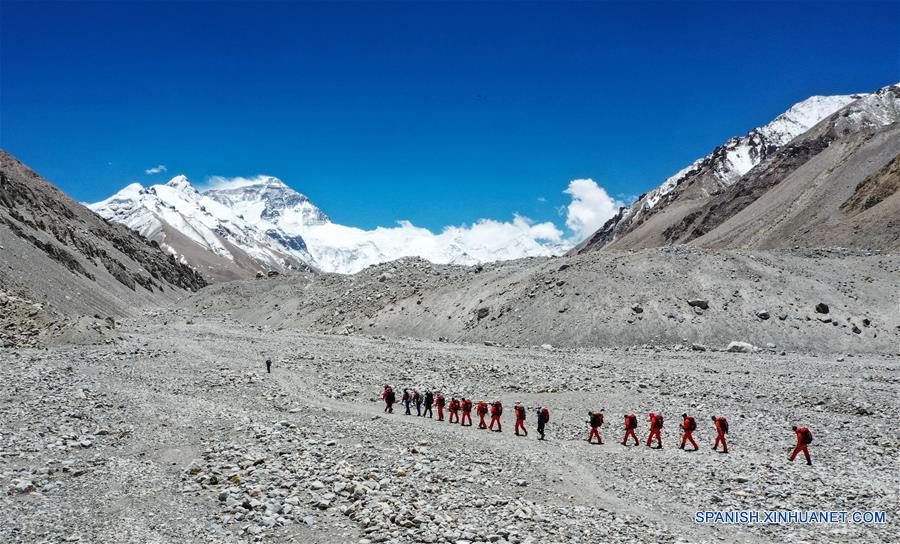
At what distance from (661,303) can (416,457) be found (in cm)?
3757

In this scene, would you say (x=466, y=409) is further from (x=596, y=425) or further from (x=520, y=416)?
(x=596, y=425)

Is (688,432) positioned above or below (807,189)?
below

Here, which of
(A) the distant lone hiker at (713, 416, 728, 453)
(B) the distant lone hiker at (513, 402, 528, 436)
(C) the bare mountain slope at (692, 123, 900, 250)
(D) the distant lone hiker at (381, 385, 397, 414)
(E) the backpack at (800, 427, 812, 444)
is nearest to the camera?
(E) the backpack at (800, 427, 812, 444)

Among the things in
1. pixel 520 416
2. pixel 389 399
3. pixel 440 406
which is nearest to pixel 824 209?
pixel 440 406

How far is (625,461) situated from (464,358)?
22788mm

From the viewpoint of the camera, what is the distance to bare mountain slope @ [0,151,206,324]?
234ft

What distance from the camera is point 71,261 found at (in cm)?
10212

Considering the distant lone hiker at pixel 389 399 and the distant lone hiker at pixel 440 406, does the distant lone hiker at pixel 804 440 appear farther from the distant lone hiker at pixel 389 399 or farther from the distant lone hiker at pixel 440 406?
the distant lone hiker at pixel 389 399

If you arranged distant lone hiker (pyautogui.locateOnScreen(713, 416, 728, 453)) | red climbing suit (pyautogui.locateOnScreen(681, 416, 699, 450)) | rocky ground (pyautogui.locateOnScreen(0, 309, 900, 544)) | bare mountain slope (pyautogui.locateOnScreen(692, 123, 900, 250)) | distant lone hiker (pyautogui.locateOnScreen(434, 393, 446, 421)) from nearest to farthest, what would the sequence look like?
rocky ground (pyautogui.locateOnScreen(0, 309, 900, 544)) < distant lone hiker (pyautogui.locateOnScreen(713, 416, 728, 453)) < red climbing suit (pyautogui.locateOnScreen(681, 416, 699, 450)) < distant lone hiker (pyautogui.locateOnScreen(434, 393, 446, 421)) < bare mountain slope (pyautogui.locateOnScreen(692, 123, 900, 250))

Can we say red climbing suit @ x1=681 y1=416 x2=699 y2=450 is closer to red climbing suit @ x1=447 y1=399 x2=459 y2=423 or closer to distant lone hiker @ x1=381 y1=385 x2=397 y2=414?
red climbing suit @ x1=447 y1=399 x2=459 y2=423

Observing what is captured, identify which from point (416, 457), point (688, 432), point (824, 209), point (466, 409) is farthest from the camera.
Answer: point (824, 209)

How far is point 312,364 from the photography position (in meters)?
42.2

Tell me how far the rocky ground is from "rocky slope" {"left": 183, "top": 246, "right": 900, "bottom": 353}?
10396 mm

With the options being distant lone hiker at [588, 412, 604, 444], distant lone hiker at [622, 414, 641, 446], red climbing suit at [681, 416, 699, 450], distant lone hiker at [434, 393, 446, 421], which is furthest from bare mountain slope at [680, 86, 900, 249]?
distant lone hiker at [434, 393, 446, 421]
